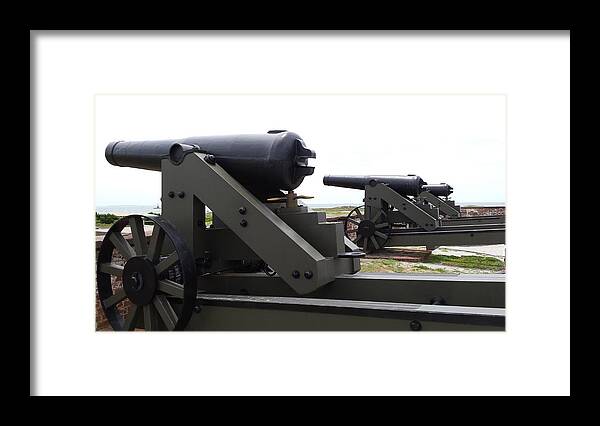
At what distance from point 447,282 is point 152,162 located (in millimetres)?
2277

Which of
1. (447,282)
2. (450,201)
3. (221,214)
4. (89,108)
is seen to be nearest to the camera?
(89,108)

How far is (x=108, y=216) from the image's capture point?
12.4 ft

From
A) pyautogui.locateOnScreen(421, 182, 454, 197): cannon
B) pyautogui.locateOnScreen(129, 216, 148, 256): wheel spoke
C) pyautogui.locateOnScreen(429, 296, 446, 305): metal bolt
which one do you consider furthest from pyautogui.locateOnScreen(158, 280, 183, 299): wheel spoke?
pyautogui.locateOnScreen(421, 182, 454, 197): cannon

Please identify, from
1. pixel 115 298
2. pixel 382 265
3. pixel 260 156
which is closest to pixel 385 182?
pixel 382 265

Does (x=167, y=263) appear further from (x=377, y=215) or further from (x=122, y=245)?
(x=377, y=215)

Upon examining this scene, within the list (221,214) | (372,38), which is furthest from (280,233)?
(372,38)

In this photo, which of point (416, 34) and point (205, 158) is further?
point (205, 158)

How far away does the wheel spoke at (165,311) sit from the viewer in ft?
11.5

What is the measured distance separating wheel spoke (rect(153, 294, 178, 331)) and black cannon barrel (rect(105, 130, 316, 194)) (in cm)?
96

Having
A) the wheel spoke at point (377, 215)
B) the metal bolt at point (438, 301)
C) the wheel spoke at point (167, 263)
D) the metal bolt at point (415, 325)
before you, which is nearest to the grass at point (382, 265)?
the wheel spoke at point (377, 215)

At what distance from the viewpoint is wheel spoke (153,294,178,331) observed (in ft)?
11.5

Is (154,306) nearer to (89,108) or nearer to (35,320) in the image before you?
(35,320)

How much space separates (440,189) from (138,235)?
1120cm

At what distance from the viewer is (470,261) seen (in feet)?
30.8
